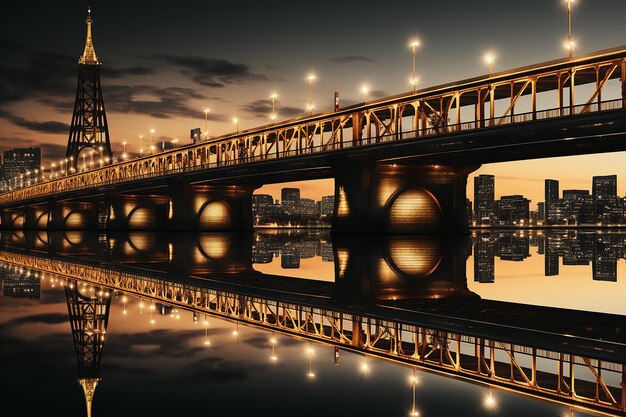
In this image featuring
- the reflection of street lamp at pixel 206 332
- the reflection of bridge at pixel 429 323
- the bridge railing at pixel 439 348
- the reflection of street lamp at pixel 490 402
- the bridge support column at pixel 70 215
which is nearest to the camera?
the reflection of street lamp at pixel 490 402

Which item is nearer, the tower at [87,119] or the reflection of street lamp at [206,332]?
Result: the reflection of street lamp at [206,332]

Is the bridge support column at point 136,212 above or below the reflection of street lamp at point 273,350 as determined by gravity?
above

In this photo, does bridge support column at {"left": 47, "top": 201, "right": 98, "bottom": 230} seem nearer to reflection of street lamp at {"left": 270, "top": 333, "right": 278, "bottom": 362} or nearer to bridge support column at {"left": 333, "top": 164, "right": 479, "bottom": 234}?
bridge support column at {"left": 333, "top": 164, "right": 479, "bottom": 234}

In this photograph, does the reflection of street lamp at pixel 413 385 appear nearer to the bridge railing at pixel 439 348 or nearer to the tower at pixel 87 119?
the bridge railing at pixel 439 348

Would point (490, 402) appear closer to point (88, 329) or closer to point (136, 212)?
point (88, 329)

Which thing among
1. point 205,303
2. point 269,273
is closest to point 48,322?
point 205,303

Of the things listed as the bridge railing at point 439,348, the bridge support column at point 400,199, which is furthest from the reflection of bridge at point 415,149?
the bridge railing at point 439,348

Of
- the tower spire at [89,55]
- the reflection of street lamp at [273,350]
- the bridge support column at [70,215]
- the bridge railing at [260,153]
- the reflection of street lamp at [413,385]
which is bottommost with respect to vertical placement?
the reflection of street lamp at [273,350]


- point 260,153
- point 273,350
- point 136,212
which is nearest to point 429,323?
point 273,350

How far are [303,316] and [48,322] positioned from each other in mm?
5380

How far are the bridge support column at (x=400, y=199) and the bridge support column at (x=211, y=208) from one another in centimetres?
3484

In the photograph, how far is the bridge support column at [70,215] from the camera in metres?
143

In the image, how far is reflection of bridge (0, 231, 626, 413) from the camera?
8.89m

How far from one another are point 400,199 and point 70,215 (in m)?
109
